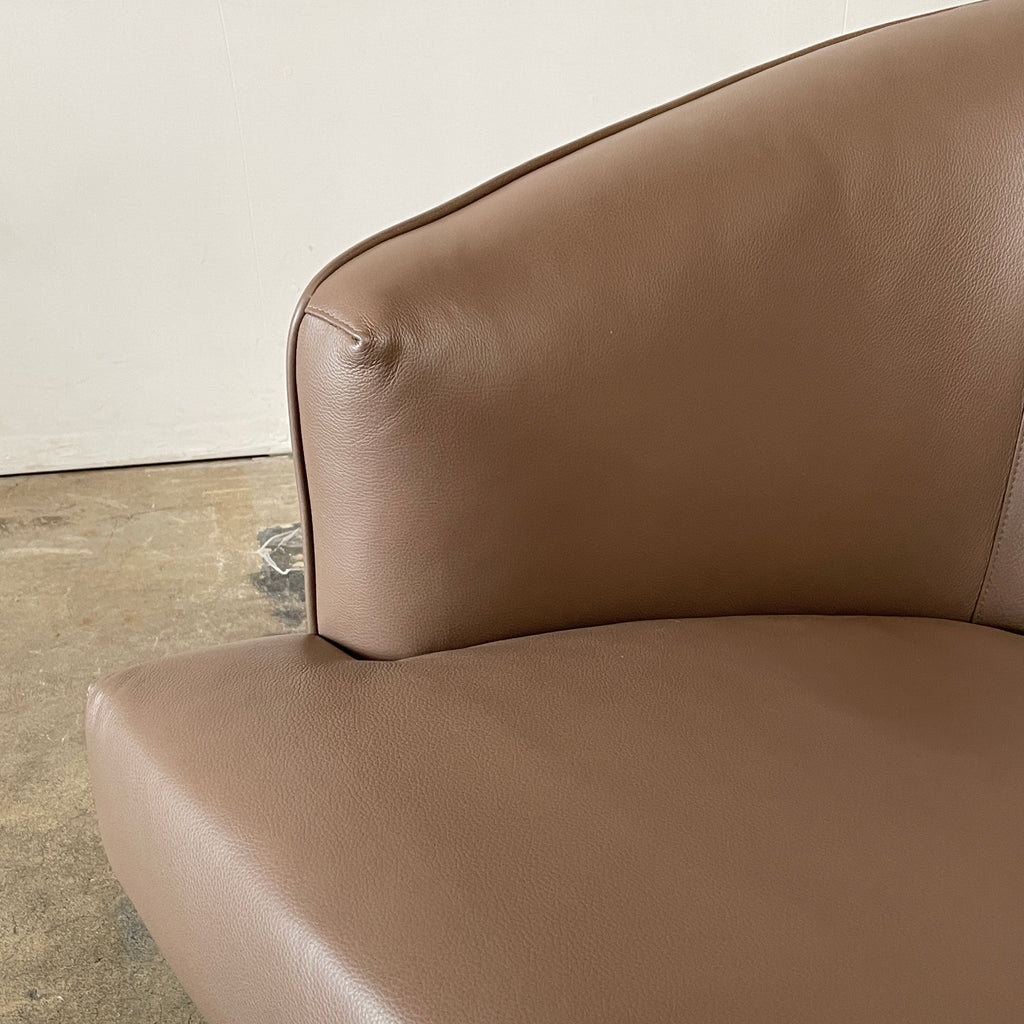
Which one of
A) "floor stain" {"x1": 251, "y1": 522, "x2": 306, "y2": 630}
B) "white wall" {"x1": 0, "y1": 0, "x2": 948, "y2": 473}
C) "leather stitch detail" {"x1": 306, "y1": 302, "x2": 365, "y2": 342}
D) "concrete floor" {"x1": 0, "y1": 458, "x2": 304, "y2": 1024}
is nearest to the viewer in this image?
"leather stitch detail" {"x1": 306, "y1": 302, "x2": 365, "y2": 342}

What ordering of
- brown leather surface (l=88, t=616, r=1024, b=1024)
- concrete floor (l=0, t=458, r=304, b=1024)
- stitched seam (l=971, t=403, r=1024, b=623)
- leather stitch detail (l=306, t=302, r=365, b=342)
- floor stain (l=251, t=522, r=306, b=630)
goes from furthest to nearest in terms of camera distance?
floor stain (l=251, t=522, r=306, b=630) < concrete floor (l=0, t=458, r=304, b=1024) < stitched seam (l=971, t=403, r=1024, b=623) < leather stitch detail (l=306, t=302, r=365, b=342) < brown leather surface (l=88, t=616, r=1024, b=1024)

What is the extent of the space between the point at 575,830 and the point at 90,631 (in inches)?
39.9

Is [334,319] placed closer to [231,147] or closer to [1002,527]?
[1002,527]

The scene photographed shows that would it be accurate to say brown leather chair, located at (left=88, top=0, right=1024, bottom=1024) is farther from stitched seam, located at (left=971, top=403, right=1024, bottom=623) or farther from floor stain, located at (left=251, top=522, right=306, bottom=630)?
floor stain, located at (left=251, top=522, right=306, bottom=630)

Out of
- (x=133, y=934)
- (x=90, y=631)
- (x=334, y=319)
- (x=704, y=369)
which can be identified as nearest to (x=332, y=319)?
(x=334, y=319)

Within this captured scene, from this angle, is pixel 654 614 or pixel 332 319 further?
pixel 654 614

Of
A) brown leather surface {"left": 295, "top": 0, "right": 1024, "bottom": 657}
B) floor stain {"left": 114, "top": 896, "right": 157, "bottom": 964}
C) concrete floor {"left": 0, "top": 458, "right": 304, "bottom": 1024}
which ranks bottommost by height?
floor stain {"left": 114, "top": 896, "right": 157, "bottom": 964}

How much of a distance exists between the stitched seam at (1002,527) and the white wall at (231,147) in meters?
1.19

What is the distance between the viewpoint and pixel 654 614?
737 millimetres

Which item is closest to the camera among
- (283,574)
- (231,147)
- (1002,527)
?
(1002,527)

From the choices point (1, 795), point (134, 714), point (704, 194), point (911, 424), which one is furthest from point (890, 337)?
point (1, 795)

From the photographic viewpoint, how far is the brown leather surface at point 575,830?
1.55ft

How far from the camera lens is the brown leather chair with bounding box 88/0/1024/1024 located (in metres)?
0.49

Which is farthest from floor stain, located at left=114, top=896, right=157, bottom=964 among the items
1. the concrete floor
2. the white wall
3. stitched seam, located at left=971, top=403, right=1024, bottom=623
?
the white wall
